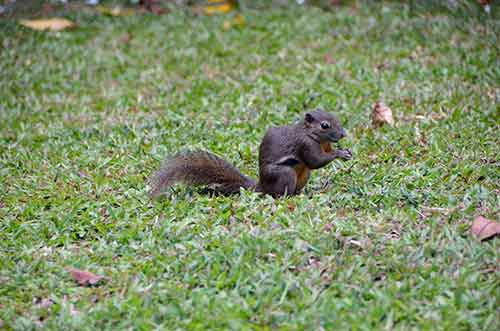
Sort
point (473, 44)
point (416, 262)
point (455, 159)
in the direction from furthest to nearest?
point (473, 44) → point (455, 159) → point (416, 262)

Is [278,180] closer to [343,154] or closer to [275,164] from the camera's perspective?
[275,164]

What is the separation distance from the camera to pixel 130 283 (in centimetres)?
420

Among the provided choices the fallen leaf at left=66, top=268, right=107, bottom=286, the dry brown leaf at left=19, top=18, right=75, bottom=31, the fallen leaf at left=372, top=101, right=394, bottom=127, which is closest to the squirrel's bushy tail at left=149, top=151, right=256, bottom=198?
the fallen leaf at left=66, top=268, right=107, bottom=286

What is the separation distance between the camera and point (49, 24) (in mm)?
10305

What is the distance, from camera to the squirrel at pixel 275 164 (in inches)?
204

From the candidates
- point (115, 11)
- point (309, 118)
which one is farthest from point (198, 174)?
point (115, 11)

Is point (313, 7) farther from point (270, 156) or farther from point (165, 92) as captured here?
point (270, 156)

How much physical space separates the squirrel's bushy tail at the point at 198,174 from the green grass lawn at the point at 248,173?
0.16 m

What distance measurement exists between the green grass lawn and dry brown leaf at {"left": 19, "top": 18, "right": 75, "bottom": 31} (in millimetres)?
218

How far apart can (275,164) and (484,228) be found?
154 centimetres

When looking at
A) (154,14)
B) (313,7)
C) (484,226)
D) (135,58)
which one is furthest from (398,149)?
(154,14)

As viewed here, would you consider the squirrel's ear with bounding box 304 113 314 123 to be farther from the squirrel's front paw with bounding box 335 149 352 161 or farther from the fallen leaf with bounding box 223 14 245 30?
the fallen leaf with bounding box 223 14 245 30

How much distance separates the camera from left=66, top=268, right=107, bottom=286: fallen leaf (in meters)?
4.27

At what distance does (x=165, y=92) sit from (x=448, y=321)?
5195 millimetres
